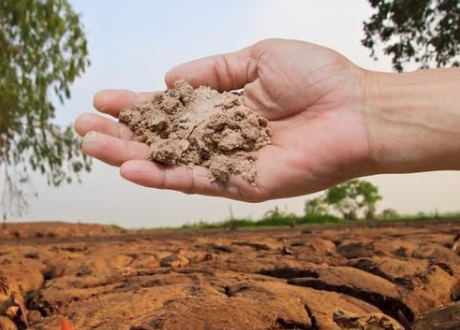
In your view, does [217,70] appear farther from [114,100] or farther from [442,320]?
[442,320]

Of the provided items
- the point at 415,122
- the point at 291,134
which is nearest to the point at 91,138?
the point at 291,134

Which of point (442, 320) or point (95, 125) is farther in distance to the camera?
point (95, 125)

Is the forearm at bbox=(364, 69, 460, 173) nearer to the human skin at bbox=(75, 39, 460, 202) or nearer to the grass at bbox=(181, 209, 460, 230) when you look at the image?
the human skin at bbox=(75, 39, 460, 202)

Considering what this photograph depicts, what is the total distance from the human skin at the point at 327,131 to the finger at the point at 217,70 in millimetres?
230

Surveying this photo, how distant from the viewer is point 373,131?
2.91m

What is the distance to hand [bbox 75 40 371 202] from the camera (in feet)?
9.55

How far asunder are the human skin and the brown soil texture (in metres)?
0.51

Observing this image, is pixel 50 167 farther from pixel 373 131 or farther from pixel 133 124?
pixel 373 131

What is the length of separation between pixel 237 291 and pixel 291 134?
945mm

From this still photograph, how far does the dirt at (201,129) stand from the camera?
2.96 metres

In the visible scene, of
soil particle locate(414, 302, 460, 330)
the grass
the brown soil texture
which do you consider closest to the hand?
the brown soil texture

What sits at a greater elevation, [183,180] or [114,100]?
[114,100]

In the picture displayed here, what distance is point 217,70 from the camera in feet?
11.4

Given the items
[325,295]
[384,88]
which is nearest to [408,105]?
[384,88]
